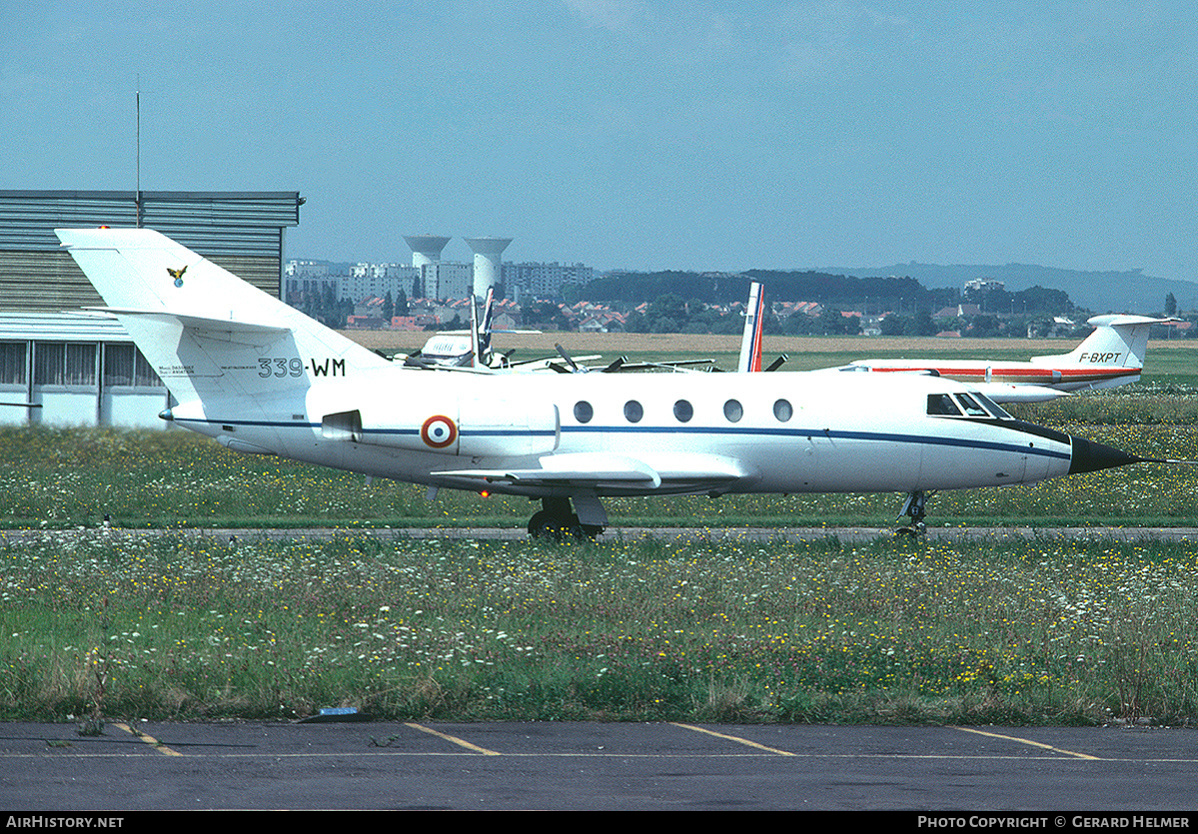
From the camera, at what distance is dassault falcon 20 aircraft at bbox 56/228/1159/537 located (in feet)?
69.1

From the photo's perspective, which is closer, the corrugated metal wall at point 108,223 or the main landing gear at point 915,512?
the main landing gear at point 915,512

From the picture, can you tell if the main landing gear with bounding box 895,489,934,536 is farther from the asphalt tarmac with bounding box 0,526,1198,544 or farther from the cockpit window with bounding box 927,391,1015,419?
the cockpit window with bounding box 927,391,1015,419

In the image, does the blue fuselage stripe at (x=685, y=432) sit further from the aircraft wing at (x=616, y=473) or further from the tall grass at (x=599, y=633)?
the tall grass at (x=599, y=633)

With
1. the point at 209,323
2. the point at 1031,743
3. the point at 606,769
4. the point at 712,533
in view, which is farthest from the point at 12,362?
the point at 1031,743

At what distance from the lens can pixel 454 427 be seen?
21234 mm

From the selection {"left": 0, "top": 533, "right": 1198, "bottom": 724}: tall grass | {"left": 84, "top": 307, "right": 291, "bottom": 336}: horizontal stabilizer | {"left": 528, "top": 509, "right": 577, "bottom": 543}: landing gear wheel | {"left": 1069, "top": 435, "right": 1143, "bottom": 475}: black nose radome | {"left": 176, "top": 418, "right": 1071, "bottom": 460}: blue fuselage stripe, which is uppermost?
{"left": 84, "top": 307, "right": 291, "bottom": 336}: horizontal stabilizer

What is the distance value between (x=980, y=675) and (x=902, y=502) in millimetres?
17247

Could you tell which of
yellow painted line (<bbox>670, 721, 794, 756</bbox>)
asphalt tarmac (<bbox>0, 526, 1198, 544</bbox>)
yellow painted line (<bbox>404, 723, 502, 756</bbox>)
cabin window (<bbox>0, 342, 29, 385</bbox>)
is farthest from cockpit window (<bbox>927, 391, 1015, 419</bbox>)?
cabin window (<bbox>0, 342, 29, 385</bbox>)

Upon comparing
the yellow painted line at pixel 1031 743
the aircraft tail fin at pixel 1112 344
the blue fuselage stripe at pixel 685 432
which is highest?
the aircraft tail fin at pixel 1112 344

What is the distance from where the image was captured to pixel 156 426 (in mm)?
35844

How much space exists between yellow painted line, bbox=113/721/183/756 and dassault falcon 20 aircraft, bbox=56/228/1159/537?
989 centimetres

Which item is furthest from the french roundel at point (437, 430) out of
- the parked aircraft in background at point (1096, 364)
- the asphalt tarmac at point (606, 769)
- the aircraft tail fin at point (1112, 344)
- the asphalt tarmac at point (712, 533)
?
the aircraft tail fin at point (1112, 344)

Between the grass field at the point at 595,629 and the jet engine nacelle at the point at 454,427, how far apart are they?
5.32ft

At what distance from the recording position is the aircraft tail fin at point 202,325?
20812 mm
